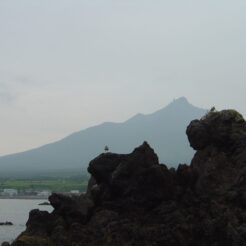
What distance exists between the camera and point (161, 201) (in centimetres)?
4538

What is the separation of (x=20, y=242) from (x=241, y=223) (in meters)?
13.3

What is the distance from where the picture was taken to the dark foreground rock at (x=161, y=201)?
139 ft

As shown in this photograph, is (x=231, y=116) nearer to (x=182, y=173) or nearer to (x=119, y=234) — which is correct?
(x=182, y=173)

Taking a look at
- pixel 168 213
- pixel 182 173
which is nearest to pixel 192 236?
pixel 168 213

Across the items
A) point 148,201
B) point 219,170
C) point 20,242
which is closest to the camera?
point 20,242

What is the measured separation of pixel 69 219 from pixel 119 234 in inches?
195

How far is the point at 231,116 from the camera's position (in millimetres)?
50719

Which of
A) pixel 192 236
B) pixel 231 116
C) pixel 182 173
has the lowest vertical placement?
pixel 192 236

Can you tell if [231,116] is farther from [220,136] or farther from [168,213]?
[168,213]

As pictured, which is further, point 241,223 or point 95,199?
point 95,199

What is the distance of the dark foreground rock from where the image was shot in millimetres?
42344

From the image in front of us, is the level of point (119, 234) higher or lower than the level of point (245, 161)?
lower

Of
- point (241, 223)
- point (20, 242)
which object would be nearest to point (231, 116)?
point (241, 223)

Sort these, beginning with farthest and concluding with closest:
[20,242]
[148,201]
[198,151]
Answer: [198,151], [148,201], [20,242]
